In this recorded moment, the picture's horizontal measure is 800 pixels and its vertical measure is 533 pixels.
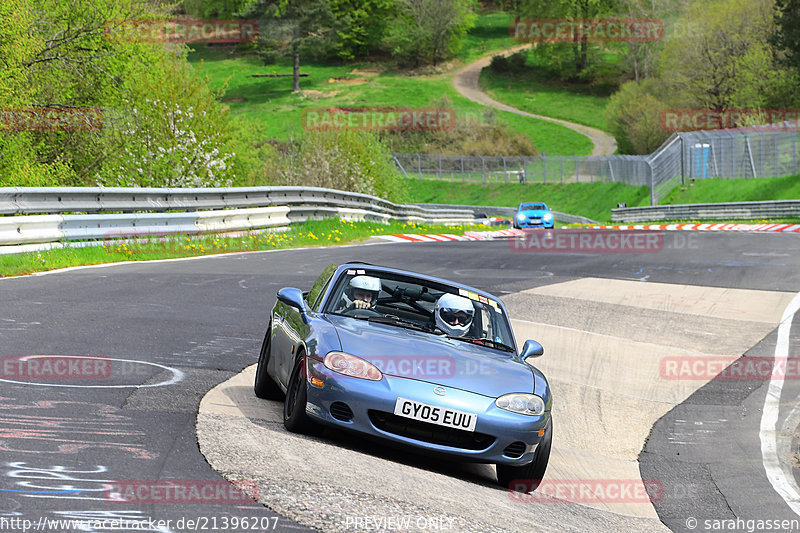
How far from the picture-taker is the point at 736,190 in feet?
169

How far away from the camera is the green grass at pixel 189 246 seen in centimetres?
1616

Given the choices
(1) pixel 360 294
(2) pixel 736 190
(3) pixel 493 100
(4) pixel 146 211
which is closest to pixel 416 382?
(1) pixel 360 294

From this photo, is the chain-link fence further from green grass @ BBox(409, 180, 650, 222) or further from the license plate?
the license plate

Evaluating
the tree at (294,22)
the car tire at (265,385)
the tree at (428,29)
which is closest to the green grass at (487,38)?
the tree at (428,29)

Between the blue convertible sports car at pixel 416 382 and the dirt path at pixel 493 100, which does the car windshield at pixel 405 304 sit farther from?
the dirt path at pixel 493 100

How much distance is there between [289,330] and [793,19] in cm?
5552

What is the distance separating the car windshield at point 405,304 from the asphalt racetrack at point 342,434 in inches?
38.8

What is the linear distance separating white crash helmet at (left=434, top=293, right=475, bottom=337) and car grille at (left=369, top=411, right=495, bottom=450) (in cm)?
131

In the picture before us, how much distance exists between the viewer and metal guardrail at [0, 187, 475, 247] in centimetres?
1652

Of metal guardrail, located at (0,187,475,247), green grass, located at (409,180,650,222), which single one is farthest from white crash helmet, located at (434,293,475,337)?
green grass, located at (409,180,650,222)

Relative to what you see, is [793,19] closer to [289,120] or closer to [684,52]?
[684,52]

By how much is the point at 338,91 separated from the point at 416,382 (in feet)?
377

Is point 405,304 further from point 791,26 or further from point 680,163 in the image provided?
point 791,26

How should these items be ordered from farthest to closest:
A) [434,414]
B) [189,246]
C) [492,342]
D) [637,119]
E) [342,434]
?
[637,119], [189,246], [492,342], [342,434], [434,414]
